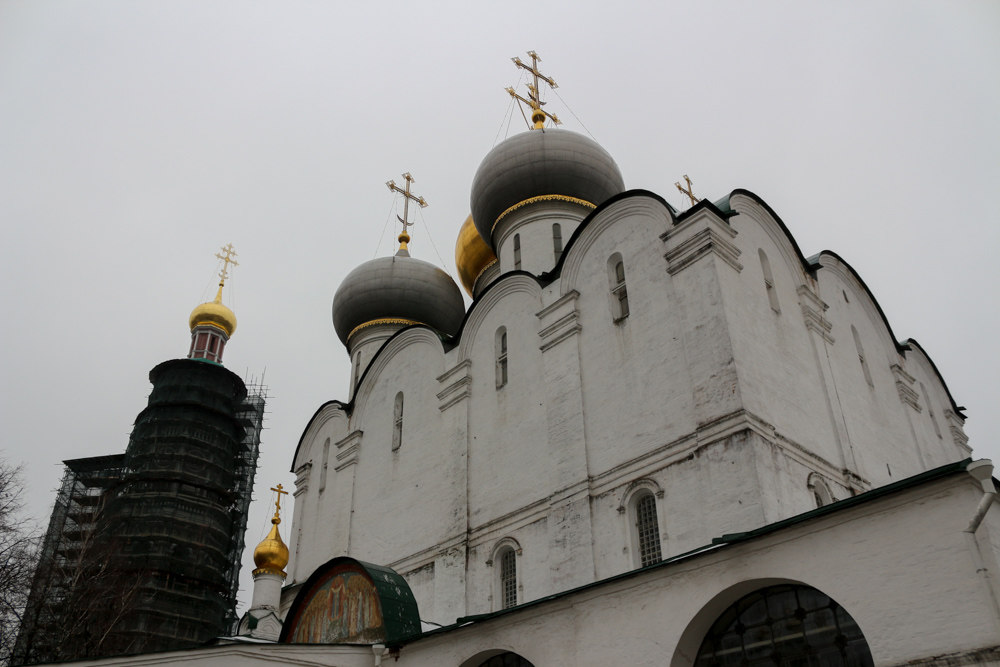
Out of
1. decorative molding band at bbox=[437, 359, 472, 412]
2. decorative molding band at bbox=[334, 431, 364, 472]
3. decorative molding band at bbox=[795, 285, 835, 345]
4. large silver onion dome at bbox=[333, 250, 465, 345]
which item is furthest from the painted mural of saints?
large silver onion dome at bbox=[333, 250, 465, 345]

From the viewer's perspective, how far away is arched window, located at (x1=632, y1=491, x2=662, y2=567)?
11.2m

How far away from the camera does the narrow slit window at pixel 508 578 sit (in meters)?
13.1

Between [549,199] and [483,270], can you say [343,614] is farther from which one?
[483,270]

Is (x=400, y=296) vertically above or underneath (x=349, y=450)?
above

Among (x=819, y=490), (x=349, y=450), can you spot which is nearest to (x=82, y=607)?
(x=349, y=450)

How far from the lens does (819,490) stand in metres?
11.4

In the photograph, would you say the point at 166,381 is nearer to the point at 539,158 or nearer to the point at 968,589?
the point at 539,158

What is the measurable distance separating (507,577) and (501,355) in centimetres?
395

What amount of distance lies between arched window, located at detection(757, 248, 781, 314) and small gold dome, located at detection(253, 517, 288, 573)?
12.3m

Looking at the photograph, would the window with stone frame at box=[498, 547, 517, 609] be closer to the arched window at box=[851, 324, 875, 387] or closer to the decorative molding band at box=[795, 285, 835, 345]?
the decorative molding band at box=[795, 285, 835, 345]

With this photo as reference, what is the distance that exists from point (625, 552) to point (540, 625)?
2642mm

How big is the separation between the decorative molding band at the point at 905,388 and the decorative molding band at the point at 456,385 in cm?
804

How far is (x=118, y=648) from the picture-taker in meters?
22.0

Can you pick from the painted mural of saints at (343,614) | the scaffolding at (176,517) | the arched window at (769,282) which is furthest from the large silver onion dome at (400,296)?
the arched window at (769,282)
